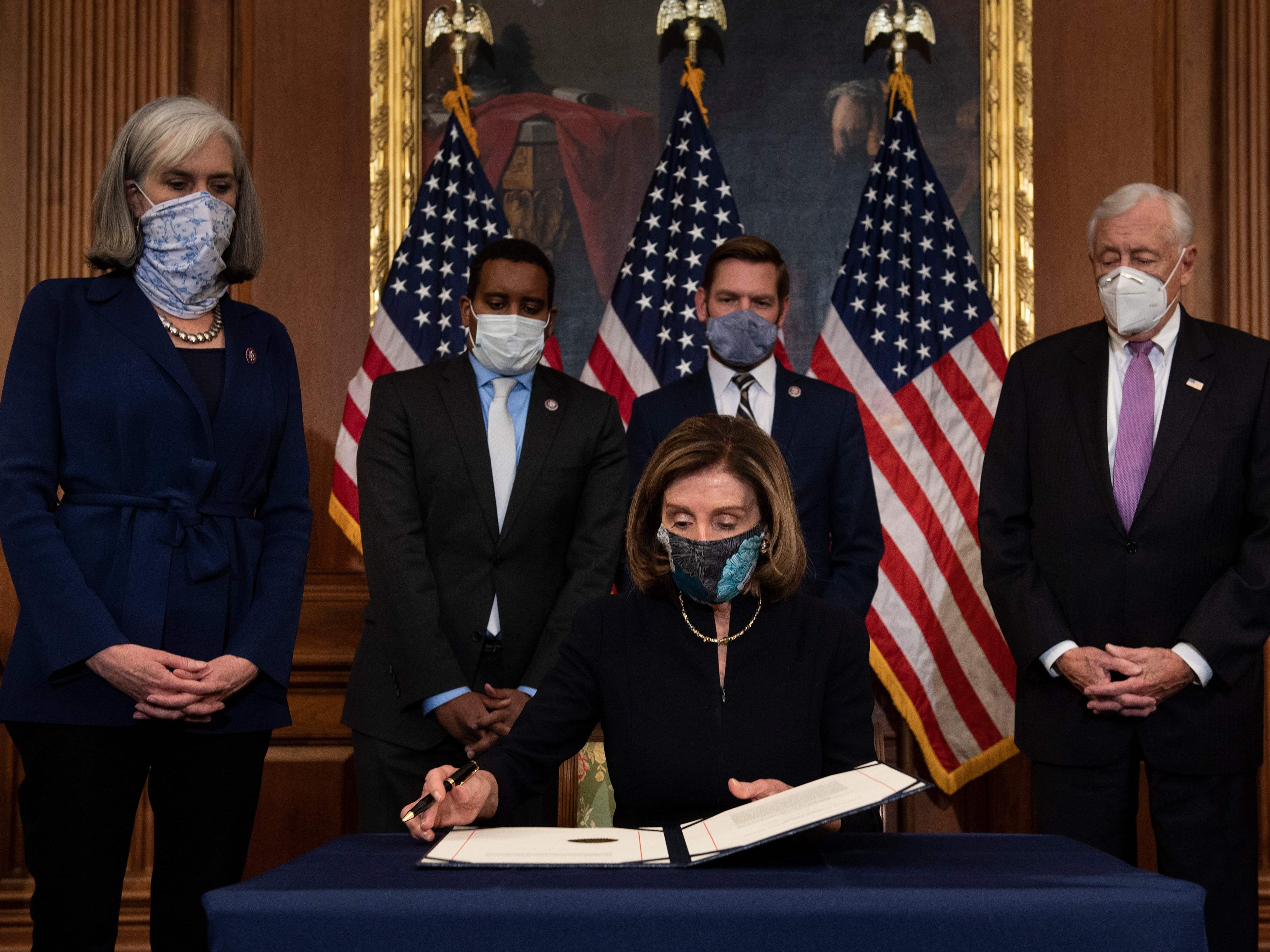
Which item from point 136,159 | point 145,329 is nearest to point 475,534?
point 145,329

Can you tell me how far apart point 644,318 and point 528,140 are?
2.56ft

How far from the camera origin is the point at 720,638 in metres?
2.15

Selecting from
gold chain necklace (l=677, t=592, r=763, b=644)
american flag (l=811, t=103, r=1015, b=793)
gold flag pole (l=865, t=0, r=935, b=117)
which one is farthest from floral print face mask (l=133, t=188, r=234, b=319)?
gold flag pole (l=865, t=0, r=935, b=117)

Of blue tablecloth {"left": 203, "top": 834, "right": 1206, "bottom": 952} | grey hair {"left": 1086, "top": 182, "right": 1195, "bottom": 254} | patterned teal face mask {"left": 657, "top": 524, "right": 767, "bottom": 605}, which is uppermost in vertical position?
grey hair {"left": 1086, "top": 182, "right": 1195, "bottom": 254}

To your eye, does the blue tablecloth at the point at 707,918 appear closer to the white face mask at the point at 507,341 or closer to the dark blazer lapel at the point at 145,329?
the dark blazer lapel at the point at 145,329

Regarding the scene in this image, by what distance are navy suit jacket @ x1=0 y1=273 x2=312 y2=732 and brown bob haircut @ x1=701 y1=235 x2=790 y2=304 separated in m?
1.40

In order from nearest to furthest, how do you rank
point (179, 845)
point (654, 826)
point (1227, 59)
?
point (654, 826), point (179, 845), point (1227, 59)

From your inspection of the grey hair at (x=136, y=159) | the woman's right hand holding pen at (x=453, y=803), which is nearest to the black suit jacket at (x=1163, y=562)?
the woman's right hand holding pen at (x=453, y=803)

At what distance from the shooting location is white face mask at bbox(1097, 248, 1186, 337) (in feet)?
9.69

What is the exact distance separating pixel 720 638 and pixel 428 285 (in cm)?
239

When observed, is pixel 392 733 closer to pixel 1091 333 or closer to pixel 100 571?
pixel 100 571

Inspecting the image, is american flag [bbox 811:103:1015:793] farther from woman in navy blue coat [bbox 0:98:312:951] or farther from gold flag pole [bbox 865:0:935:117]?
woman in navy blue coat [bbox 0:98:312:951]

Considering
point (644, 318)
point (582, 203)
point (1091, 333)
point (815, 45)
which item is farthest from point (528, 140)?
point (1091, 333)

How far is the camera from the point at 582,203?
4402mm
